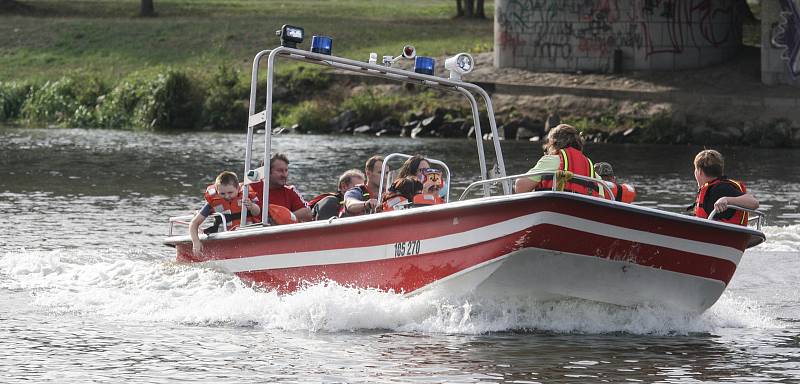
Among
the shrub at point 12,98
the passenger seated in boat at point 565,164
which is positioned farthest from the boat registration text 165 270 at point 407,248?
the shrub at point 12,98

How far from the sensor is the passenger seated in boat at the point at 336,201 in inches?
592

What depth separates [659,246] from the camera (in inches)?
491

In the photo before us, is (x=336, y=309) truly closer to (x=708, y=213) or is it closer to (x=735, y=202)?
(x=708, y=213)

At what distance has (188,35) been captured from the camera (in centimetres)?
5625

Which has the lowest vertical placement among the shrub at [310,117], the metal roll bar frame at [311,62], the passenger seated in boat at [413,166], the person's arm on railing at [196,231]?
the shrub at [310,117]

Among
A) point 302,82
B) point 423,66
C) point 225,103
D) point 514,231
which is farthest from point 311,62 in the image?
point 302,82

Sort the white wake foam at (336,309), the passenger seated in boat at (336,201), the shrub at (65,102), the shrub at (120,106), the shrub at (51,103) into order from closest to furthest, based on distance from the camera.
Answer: the white wake foam at (336,309), the passenger seated in boat at (336,201), the shrub at (120,106), the shrub at (65,102), the shrub at (51,103)

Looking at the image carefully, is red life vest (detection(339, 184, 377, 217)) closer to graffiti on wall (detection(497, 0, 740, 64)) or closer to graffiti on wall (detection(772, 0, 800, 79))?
graffiti on wall (detection(772, 0, 800, 79))

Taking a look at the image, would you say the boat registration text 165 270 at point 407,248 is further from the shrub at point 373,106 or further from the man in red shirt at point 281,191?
the shrub at point 373,106

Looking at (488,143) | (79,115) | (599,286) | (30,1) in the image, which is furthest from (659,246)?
(30,1)

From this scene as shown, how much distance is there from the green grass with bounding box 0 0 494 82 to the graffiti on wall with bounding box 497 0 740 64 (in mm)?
4612

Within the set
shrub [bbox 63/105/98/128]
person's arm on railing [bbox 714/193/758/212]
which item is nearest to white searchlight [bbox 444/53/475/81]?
person's arm on railing [bbox 714/193/758/212]

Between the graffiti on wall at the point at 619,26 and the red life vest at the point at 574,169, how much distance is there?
32515 millimetres

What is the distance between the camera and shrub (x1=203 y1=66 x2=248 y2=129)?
4672cm
